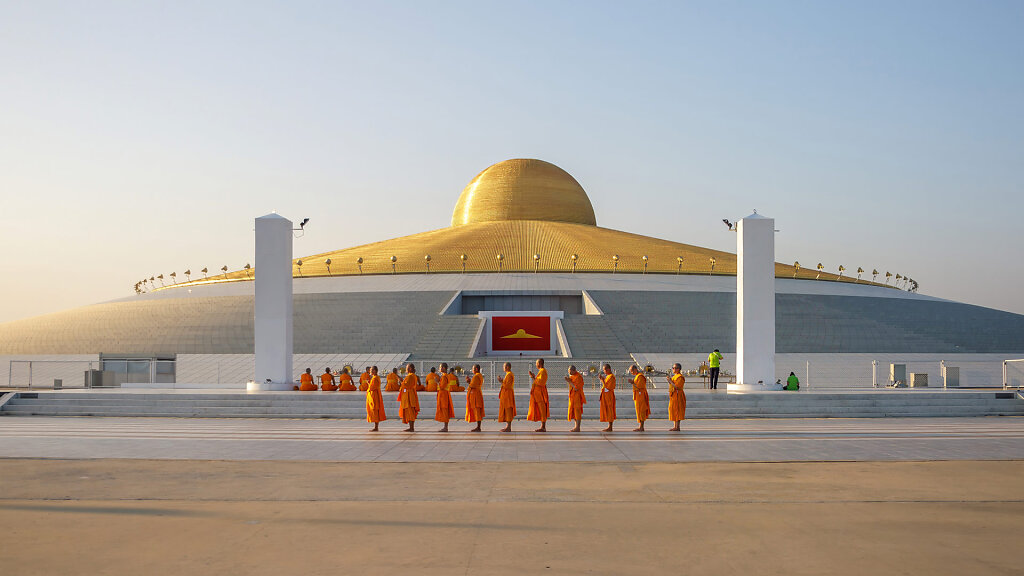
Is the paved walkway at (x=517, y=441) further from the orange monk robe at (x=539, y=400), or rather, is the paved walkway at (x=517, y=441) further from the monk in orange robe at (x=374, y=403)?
the orange monk robe at (x=539, y=400)

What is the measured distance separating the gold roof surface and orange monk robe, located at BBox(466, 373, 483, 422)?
21.5m

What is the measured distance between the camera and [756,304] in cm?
1770

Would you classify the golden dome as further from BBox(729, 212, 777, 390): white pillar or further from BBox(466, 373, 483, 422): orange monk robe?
BBox(466, 373, 483, 422): orange monk robe

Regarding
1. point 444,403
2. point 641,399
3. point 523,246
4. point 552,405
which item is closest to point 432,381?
point 552,405

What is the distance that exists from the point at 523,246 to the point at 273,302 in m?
20.5

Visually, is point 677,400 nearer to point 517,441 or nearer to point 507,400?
point 507,400

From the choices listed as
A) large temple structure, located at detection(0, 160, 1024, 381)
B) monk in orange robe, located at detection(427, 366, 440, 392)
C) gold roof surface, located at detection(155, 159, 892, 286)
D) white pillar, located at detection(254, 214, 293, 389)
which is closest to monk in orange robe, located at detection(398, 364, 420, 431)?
monk in orange robe, located at detection(427, 366, 440, 392)

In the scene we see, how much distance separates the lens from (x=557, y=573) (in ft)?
15.9

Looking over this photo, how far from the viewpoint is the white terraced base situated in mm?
15898

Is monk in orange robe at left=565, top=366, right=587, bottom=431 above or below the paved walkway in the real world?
above

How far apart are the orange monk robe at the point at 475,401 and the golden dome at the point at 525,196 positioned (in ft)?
101

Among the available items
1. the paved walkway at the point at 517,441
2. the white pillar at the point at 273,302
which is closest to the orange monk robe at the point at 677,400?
the paved walkway at the point at 517,441

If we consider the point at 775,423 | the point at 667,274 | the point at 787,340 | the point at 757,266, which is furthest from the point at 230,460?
the point at 667,274

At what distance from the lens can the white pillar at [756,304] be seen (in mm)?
17625
